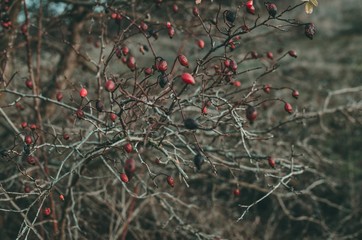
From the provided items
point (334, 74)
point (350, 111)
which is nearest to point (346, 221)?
point (350, 111)

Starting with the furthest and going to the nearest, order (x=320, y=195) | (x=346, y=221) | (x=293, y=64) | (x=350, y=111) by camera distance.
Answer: (x=293, y=64), (x=320, y=195), (x=346, y=221), (x=350, y=111)

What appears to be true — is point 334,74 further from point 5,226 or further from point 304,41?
point 5,226

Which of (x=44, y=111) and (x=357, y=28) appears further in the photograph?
(x=357, y=28)

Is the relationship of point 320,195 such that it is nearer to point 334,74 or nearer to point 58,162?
point 58,162

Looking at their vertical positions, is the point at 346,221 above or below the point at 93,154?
below

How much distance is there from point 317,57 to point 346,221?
22.8 ft

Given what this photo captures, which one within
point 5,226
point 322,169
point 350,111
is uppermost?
point 5,226

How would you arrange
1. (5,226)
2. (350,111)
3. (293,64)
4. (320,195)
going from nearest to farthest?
(5,226), (350,111), (320,195), (293,64)

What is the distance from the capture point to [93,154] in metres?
2.67

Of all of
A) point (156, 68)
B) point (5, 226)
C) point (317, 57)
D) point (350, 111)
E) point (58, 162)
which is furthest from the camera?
point (317, 57)

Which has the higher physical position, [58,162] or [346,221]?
[58,162]

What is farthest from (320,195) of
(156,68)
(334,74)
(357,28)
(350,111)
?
(357,28)

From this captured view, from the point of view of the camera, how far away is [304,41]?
13492 mm

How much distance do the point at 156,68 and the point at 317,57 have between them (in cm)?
954
